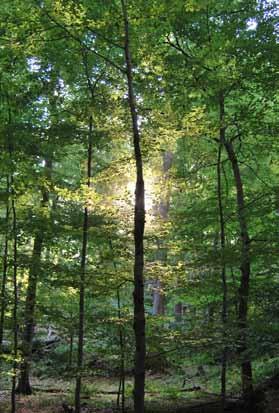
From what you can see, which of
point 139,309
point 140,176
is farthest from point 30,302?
point 140,176

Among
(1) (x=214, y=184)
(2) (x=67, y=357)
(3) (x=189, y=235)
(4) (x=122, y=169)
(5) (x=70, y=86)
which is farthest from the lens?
(1) (x=214, y=184)

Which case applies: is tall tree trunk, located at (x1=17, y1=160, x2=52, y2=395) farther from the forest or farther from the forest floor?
the forest floor

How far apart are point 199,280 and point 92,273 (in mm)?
2013

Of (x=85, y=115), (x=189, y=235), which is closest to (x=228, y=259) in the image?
(x=189, y=235)

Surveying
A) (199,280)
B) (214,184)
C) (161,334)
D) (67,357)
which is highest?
(214,184)

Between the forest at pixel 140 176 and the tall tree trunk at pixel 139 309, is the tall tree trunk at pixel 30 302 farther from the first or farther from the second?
the tall tree trunk at pixel 139 309

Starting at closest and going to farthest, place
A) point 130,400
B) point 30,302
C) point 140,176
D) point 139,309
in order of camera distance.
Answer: point 139,309 < point 140,176 < point 30,302 < point 130,400

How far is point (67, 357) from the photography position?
35.0ft

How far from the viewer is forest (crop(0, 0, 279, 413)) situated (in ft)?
21.7

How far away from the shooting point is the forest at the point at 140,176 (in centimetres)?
663

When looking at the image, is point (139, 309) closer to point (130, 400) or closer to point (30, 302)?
point (30, 302)

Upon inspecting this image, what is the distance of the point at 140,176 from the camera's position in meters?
6.04

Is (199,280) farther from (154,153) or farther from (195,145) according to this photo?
(195,145)

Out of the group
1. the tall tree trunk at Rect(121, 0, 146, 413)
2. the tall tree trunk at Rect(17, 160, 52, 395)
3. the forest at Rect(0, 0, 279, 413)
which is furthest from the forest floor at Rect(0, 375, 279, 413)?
the tall tree trunk at Rect(121, 0, 146, 413)
